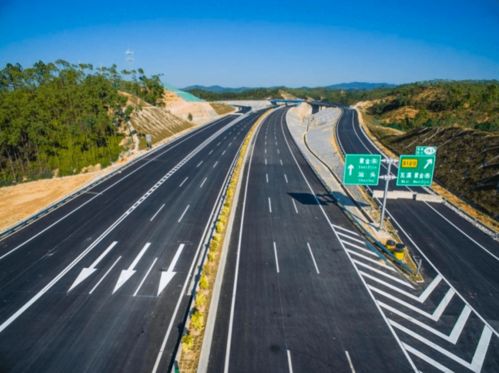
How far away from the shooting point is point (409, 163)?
26.8 m

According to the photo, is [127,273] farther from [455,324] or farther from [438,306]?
[455,324]

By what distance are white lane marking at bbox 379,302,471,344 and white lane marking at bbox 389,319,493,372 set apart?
0.91 m

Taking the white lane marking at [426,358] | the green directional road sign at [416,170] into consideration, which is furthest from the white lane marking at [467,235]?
the white lane marking at [426,358]

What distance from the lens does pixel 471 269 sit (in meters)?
23.1

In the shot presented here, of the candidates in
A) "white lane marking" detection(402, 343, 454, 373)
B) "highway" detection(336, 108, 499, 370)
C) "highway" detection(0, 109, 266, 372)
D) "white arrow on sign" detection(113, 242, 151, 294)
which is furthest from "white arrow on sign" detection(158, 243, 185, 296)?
"white lane marking" detection(402, 343, 454, 373)

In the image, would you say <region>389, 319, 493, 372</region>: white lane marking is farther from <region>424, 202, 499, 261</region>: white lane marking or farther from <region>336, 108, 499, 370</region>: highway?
<region>424, 202, 499, 261</region>: white lane marking

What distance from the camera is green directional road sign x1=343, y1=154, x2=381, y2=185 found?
27.8 metres

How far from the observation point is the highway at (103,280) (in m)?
14.5

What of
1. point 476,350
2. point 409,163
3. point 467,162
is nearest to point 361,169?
point 409,163

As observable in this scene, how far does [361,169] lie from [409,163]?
12.8 feet

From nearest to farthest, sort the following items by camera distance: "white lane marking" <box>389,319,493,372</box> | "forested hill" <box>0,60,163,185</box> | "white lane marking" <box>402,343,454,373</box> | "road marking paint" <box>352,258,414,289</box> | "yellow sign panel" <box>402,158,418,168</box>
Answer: "white lane marking" <box>402,343,454,373</box> < "white lane marking" <box>389,319,493,372</box> < "road marking paint" <box>352,258,414,289</box> < "yellow sign panel" <box>402,158,418,168</box> < "forested hill" <box>0,60,163,185</box>

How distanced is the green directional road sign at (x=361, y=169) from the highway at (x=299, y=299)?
176 inches

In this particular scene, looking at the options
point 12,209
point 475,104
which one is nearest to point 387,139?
point 475,104

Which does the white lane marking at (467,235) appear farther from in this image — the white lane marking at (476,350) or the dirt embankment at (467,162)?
the white lane marking at (476,350)
